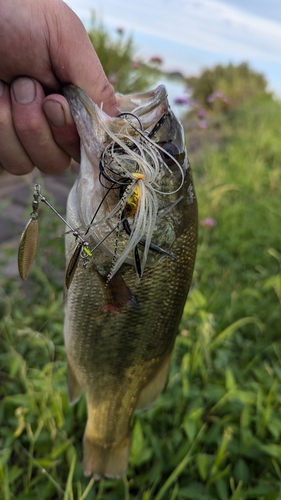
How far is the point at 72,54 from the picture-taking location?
1.31m

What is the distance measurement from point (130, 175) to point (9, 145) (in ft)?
1.85

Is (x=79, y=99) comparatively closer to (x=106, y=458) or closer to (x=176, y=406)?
(x=106, y=458)

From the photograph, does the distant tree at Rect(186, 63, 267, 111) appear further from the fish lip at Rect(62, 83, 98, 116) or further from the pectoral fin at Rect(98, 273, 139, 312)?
the pectoral fin at Rect(98, 273, 139, 312)

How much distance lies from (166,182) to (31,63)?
539 millimetres

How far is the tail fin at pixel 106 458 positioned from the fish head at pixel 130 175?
0.84 meters

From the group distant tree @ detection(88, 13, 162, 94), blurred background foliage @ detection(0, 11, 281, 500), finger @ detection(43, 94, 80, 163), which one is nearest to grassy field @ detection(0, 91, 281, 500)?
blurred background foliage @ detection(0, 11, 281, 500)

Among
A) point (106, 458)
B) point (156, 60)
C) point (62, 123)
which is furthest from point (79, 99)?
point (156, 60)

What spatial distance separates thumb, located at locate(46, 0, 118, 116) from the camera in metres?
1.29

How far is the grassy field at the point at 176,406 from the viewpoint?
74.7 inches

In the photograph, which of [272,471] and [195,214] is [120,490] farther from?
[195,214]

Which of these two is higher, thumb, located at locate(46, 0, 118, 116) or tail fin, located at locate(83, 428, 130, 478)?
thumb, located at locate(46, 0, 118, 116)

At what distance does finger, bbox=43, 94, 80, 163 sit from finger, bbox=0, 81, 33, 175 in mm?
152

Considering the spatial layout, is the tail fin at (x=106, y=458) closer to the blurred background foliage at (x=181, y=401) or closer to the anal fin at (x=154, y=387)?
the blurred background foliage at (x=181, y=401)

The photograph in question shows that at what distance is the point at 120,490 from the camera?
1.90 meters
